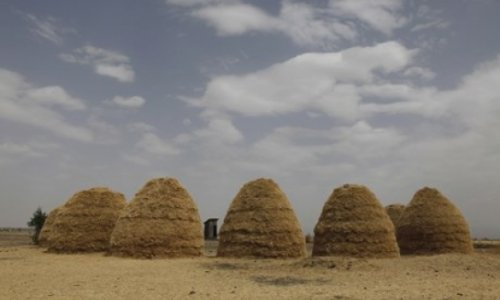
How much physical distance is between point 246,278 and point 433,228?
49.9 ft

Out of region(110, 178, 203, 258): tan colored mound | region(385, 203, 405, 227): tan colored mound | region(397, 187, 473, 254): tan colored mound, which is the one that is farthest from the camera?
region(385, 203, 405, 227): tan colored mound

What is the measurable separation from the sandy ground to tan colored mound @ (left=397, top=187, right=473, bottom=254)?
4996mm

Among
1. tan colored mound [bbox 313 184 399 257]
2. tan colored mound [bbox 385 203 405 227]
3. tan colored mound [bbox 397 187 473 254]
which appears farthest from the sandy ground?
tan colored mound [bbox 385 203 405 227]

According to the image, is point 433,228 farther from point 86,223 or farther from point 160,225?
point 86,223

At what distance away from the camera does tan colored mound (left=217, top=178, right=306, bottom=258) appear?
2405cm

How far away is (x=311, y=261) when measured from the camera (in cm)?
2028

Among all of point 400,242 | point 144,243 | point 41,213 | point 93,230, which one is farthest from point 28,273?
point 41,213

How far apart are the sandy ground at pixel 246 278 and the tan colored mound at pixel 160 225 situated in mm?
947

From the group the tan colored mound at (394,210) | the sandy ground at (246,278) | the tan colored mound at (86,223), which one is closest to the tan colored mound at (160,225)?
the sandy ground at (246,278)

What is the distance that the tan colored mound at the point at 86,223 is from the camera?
26.8 m

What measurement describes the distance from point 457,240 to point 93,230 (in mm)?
19299

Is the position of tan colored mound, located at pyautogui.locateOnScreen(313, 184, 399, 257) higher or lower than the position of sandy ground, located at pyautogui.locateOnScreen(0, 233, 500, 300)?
higher

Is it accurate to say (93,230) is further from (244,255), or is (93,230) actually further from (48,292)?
(48,292)

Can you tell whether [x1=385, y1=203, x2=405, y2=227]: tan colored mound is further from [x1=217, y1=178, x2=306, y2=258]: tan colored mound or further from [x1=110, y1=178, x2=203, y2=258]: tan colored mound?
[x1=110, y1=178, x2=203, y2=258]: tan colored mound
